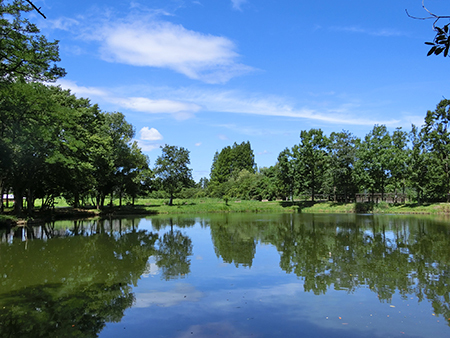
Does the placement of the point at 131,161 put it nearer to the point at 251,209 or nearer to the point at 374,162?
the point at 251,209

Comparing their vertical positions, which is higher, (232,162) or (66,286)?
(232,162)

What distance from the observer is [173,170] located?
5597cm

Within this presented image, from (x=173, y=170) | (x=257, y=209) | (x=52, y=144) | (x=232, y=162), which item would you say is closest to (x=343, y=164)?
(x=257, y=209)

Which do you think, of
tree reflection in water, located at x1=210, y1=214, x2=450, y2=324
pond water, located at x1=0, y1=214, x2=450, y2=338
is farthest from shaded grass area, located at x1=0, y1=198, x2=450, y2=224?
tree reflection in water, located at x1=210, y1=214, x2=450, y2=324

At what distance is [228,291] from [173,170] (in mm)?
47899

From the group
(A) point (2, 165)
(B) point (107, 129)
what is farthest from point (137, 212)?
(A) point (2, 165)

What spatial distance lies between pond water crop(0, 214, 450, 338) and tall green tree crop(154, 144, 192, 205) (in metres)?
39.2

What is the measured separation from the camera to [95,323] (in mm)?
6863

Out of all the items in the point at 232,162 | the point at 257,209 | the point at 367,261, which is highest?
the point at 232,162

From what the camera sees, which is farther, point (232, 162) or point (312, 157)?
point (232, 162)

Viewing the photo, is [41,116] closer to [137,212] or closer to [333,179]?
[137,212]

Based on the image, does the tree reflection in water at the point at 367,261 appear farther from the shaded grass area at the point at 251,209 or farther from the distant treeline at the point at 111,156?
the shaded grass area at the point at 251,209

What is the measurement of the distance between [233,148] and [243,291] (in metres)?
95.7

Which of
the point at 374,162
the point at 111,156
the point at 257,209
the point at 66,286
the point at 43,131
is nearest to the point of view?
the point at 66,286
